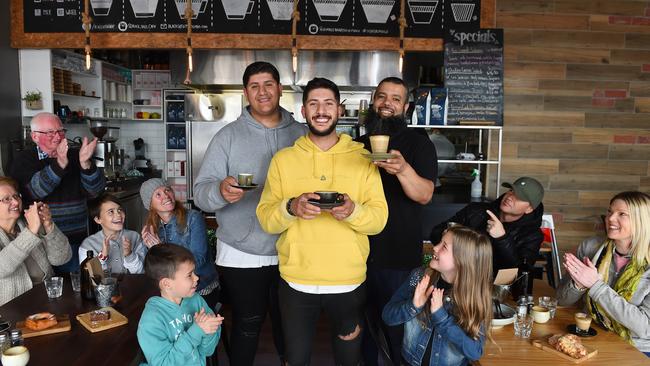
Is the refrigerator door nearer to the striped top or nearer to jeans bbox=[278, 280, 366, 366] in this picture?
the striped top

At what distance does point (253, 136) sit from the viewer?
2639 mm

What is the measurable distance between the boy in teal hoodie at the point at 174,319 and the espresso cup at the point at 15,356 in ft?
1.18

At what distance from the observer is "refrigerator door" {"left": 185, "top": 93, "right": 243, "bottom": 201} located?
674 cm

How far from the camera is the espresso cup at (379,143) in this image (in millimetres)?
2135

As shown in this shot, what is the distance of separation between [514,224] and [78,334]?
83.8 inches

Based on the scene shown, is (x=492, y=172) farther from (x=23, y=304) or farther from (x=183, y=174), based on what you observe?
(x=183, y=174)

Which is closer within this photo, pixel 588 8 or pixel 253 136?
pixel 253 136

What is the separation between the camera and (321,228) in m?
2.18

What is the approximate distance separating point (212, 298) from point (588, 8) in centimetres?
417

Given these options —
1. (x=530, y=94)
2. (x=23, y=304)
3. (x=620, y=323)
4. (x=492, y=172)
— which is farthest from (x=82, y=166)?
(x=530, y=94)

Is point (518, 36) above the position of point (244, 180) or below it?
above

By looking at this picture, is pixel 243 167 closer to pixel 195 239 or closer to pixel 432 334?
pixel 195 239

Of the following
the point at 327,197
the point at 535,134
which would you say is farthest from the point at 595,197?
the point at 327,197

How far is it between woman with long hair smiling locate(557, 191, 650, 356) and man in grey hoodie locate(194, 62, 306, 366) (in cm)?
141
